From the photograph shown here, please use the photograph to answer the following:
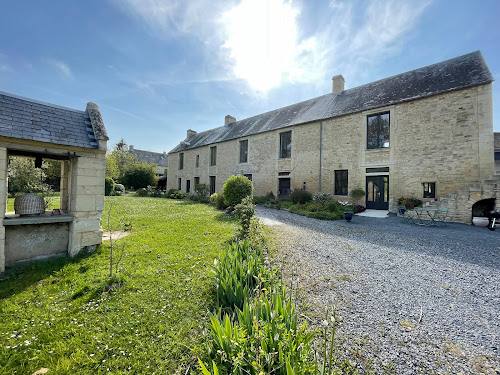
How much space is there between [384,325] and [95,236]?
5951mm

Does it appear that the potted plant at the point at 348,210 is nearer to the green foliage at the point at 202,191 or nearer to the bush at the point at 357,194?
the bush at the point at 357,194

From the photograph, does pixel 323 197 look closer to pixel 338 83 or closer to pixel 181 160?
pixel 338 83

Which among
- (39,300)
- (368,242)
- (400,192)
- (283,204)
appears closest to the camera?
(39,300)

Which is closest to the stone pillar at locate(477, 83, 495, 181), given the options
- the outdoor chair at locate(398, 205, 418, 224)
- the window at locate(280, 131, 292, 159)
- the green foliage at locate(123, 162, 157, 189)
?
the outdoor chair at locate(398, 205, 418, 224)

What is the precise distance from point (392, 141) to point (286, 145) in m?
7.32

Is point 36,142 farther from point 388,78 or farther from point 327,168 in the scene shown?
point 388,78

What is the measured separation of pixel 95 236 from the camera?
16.5ft

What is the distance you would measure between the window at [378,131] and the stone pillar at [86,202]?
1401cm

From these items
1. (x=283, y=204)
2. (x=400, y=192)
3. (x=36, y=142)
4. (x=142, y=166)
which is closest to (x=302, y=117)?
(x=283, y=204)

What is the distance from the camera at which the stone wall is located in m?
9.94

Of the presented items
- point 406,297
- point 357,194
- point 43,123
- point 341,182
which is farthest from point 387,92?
point 43,123

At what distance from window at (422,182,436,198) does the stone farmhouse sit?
0.13ft

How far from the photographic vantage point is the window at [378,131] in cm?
1259

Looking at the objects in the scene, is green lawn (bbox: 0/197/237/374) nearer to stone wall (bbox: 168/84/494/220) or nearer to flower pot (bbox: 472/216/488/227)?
flower pot (bbox: 472/216/488/227)
